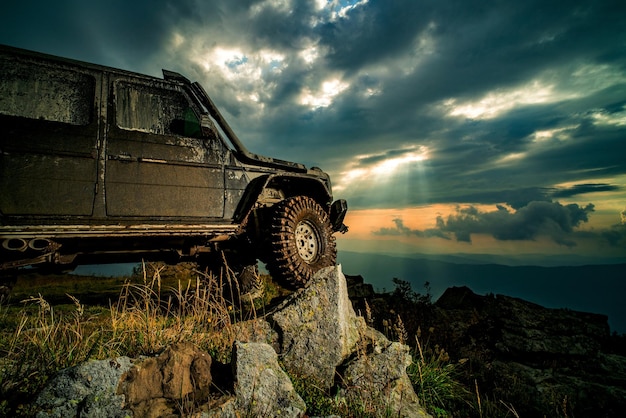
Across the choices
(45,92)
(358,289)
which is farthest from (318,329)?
(358,289)

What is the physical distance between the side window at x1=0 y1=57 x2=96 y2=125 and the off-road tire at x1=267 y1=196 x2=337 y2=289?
253cm

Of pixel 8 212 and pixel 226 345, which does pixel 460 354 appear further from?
pixel 8 212

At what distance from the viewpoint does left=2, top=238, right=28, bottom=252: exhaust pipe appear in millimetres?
3204

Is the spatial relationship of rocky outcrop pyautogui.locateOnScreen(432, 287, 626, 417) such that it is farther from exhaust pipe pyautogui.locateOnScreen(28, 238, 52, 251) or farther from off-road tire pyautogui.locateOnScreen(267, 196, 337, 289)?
exhaust pipe pyautogui.locateOnScreen(28, 238, 52, 251)

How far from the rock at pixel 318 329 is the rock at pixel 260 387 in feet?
2.27

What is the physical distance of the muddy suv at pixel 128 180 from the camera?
335 cm

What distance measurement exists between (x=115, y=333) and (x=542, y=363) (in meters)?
6.12

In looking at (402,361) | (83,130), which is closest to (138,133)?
(83,130)

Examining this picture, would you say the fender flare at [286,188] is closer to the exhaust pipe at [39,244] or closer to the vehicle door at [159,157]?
the vehicle door at [159,157]

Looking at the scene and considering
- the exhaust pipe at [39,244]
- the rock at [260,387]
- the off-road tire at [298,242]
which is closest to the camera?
the rock at [260,387]

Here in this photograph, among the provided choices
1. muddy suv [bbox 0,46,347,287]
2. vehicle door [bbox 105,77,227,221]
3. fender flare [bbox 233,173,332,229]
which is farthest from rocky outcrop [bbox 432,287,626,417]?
vehicle door [bbox 105,77,227,221]

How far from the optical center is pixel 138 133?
12.8 ft

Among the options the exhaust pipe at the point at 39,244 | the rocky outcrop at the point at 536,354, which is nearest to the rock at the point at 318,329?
the exhaust pipe at the point at 39,244

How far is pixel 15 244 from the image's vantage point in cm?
326
